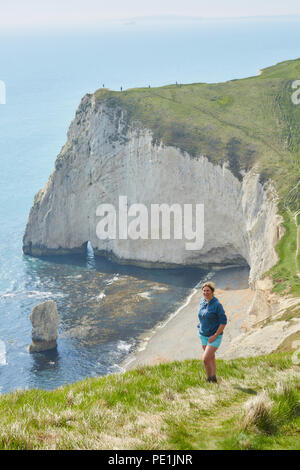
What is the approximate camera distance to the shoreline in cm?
6412

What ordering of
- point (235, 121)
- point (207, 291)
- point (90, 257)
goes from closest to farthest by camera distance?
point (207, 291), point (235, 121), point (90, 257)

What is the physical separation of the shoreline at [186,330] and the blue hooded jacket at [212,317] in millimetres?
43120

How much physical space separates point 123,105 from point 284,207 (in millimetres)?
42681

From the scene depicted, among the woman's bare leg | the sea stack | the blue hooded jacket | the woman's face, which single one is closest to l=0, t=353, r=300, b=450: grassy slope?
the woman's bare leg

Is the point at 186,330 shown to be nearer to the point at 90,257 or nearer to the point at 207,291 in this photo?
the point at 90,257

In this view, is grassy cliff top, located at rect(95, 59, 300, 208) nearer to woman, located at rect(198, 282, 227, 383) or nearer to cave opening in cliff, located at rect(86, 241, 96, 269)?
cave opening in cliff, located at rect(86, 241, 96, 269)

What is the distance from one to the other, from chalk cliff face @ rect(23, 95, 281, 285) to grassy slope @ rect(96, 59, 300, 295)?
2142 mm

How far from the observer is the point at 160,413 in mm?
12406

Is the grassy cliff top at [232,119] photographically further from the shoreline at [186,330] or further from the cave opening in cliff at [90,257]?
the cave opening in cliff at [90,257]

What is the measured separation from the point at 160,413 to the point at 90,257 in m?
93.7

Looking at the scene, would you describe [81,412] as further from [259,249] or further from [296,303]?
[259,249]

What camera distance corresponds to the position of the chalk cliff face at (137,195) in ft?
291

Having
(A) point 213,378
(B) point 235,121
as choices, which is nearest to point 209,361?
(A) point 213,378
